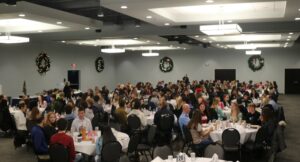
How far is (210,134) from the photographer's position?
895 centimetres

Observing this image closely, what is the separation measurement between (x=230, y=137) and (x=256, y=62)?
21284 millimetres

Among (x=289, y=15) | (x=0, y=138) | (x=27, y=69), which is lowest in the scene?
(x=0, y=138)

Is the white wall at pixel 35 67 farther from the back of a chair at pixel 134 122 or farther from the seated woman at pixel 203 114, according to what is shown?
the seated woman at pixel 203 114

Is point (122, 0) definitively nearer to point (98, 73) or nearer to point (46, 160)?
point (46, 160)

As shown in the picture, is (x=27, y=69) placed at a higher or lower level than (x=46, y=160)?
higher

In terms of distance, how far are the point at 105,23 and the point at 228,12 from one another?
725 cm

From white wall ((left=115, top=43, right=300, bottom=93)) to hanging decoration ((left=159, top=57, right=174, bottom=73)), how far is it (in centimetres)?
31

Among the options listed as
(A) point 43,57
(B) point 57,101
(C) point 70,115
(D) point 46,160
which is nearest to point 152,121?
(C) point 70,115

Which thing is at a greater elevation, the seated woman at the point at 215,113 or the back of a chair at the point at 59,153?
the seated woman at the point at 215,113

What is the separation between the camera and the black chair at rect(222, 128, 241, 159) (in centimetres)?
816

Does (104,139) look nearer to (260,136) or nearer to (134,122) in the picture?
(134,122)

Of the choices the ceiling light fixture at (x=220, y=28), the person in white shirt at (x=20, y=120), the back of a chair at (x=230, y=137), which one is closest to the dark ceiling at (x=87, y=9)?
the person in white shirt at (x=20, y=120)

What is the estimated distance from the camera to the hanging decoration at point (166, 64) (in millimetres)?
Result: 30125

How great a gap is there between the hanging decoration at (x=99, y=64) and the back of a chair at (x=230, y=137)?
2005cm
